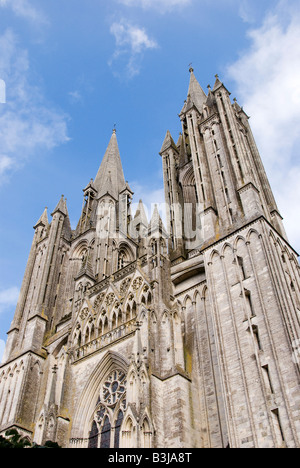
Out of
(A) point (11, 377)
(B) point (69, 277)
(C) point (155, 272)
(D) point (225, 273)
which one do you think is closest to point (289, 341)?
(D) point (225, 273)

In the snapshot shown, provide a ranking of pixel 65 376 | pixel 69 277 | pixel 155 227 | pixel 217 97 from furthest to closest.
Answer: pixel 69 277 < pixel 217 97 < pixel 155 227 < pixel 65 376

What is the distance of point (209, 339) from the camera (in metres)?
19.6

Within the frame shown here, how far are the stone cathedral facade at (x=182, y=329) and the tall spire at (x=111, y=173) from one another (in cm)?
759

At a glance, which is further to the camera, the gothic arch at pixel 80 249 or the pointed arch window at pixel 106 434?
the gothic arch at pixel 80 249

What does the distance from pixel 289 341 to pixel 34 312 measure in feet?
53.8

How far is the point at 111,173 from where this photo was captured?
41.1 meters

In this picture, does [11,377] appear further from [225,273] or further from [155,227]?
[225,273]

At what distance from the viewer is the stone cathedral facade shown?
52.4 ft

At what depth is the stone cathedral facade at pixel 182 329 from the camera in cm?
1596

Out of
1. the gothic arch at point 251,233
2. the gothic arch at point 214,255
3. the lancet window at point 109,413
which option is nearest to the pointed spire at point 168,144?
the gothic arch at point 214,255

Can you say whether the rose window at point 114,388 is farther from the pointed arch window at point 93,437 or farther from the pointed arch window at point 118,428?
the pointed arch window at point 93,437
